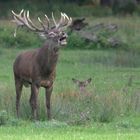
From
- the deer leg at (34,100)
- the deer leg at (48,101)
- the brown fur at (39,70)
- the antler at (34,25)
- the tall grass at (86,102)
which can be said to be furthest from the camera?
the antler at (34,25)

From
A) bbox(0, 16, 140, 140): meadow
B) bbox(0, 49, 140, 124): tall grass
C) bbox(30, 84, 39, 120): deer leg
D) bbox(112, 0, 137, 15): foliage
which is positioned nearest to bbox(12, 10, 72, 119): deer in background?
bbox(30, 84, 39, 120): deer leg

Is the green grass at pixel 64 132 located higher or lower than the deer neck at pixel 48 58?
lower

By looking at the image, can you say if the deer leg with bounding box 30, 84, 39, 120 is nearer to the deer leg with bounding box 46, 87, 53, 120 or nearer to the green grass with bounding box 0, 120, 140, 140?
the deer leg with bounding box 46, 87, 53, 120

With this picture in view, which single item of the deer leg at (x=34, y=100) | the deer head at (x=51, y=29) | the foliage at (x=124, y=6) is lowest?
the foliage at (x=124, y=6)

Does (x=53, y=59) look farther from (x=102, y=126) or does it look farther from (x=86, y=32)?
(x=86, y=32)

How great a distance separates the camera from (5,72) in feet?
98.5

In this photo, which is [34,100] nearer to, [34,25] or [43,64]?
[43,64]

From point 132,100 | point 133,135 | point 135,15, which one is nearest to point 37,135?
point 133,135

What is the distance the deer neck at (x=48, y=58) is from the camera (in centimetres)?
1988

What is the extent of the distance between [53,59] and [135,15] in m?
30.0

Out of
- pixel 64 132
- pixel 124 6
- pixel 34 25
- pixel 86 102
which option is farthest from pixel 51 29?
pixel 124 6

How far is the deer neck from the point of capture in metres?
19.9

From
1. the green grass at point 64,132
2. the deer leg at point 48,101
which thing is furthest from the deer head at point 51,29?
the green grass at point 64,132

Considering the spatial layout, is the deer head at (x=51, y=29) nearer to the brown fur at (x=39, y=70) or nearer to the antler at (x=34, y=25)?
the antler at (x=34, y=25)
